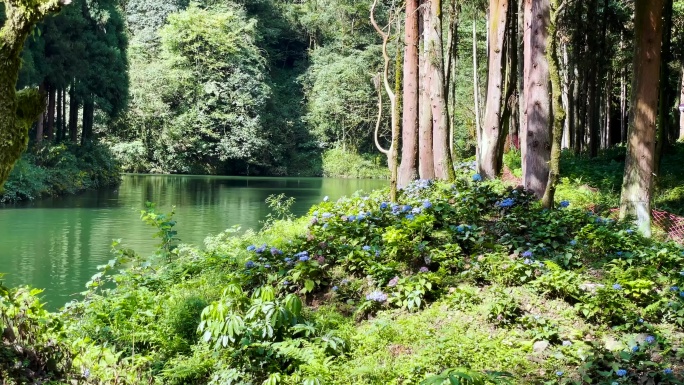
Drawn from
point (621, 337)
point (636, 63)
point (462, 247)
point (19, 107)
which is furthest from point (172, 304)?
point (636, 63)

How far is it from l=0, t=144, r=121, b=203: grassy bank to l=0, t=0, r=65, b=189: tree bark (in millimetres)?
19445

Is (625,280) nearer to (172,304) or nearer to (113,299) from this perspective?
(172,304)

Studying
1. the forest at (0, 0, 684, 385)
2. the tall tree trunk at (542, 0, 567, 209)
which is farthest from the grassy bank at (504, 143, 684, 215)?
the tall tree trunk at (542, 0, 567, 209)

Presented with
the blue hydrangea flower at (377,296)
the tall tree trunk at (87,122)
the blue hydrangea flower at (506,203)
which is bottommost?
the blue hydrangea flower at (377,296)

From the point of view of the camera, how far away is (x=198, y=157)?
52844mm

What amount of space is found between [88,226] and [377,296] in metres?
15.2

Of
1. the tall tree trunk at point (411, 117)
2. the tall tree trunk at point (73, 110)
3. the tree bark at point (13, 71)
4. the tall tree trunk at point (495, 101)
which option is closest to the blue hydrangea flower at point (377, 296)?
the tree bark at point (13, 71)

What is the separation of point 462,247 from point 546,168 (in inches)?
145

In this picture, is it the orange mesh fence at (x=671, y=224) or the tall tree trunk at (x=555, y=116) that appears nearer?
the tall tree trunk at (x=555, y=116)

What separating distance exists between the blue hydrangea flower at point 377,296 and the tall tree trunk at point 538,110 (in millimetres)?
4501

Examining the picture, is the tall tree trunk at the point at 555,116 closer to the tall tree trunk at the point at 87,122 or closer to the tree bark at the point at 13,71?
the tree bark at the point at 13,71

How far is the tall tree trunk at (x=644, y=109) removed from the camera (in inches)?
338

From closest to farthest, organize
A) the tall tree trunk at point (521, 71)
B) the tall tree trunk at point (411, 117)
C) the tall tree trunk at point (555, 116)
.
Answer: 1. the tall tree trunk at point (555, 116)
2. the tall tree trunk at point (411, 117)
3. the tall tree trunk at point (521, 71)

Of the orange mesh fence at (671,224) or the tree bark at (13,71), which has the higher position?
the tree bark at (13,71)
